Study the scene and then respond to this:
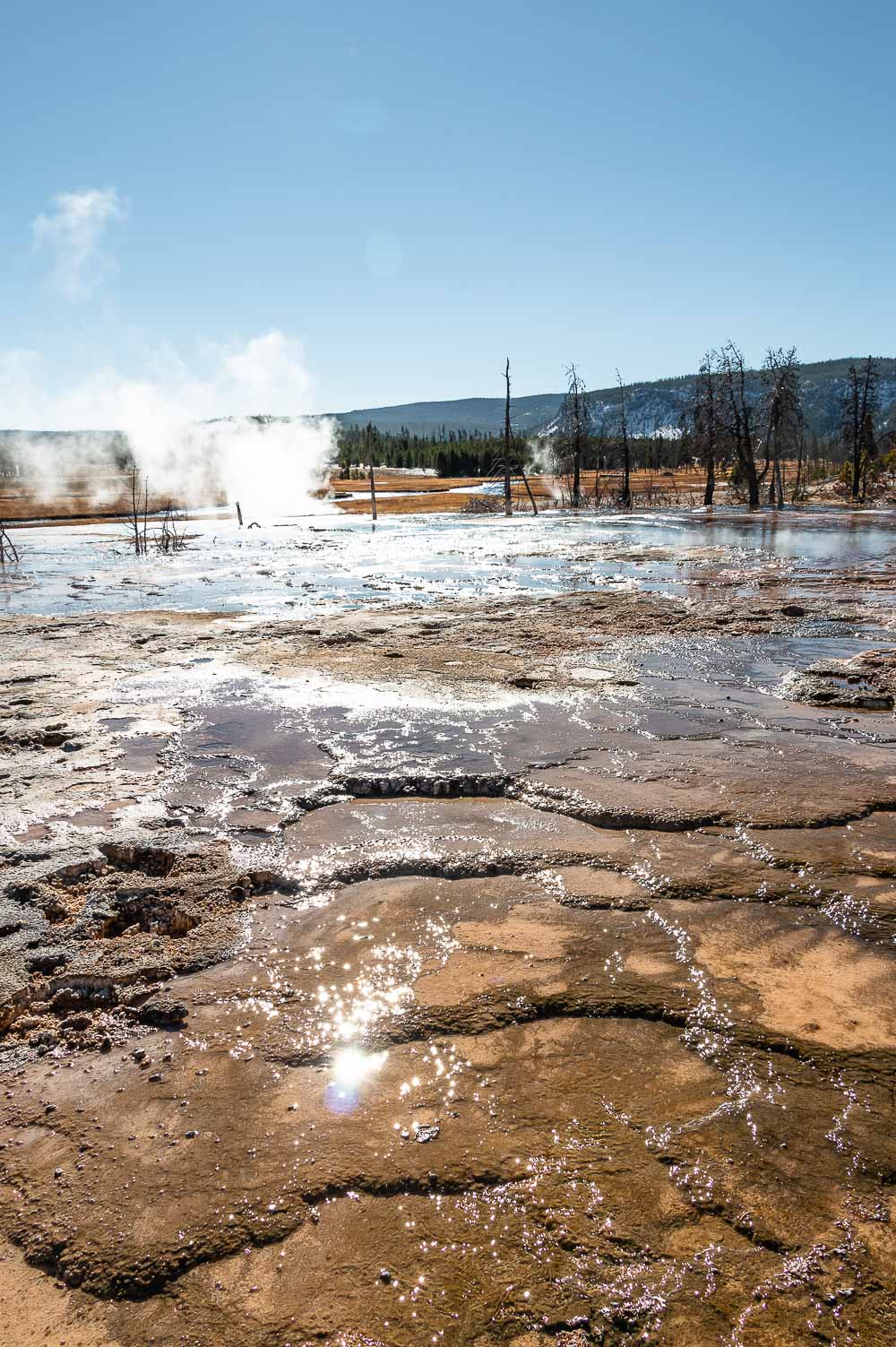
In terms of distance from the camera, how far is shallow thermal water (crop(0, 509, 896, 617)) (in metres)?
14.1

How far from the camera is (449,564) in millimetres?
18875

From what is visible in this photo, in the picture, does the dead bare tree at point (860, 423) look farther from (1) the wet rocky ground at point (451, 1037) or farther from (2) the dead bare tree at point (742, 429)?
(1) the wet rocky ground at point (451, 1037)

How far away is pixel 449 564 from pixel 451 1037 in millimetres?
16567

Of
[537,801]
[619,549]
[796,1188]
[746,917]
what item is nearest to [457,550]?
[619,549]

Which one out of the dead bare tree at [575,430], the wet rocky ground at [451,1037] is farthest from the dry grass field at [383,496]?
the wet rocky ground at [451,1037]

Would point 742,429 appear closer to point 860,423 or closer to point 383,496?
point 860,423

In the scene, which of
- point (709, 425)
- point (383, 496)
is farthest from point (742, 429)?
point (383, 496)

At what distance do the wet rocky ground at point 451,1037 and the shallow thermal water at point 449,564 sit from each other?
317 inches

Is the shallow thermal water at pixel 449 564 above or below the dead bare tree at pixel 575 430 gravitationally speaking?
below

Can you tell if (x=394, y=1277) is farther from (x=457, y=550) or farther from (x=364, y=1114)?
(x=457, y=550)

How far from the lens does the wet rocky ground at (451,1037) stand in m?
1.93

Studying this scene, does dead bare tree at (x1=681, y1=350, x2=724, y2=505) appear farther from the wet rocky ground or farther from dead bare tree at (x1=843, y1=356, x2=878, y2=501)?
the wet rocky ground

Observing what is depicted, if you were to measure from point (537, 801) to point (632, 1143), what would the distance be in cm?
257

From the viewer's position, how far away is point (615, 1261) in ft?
6.38
